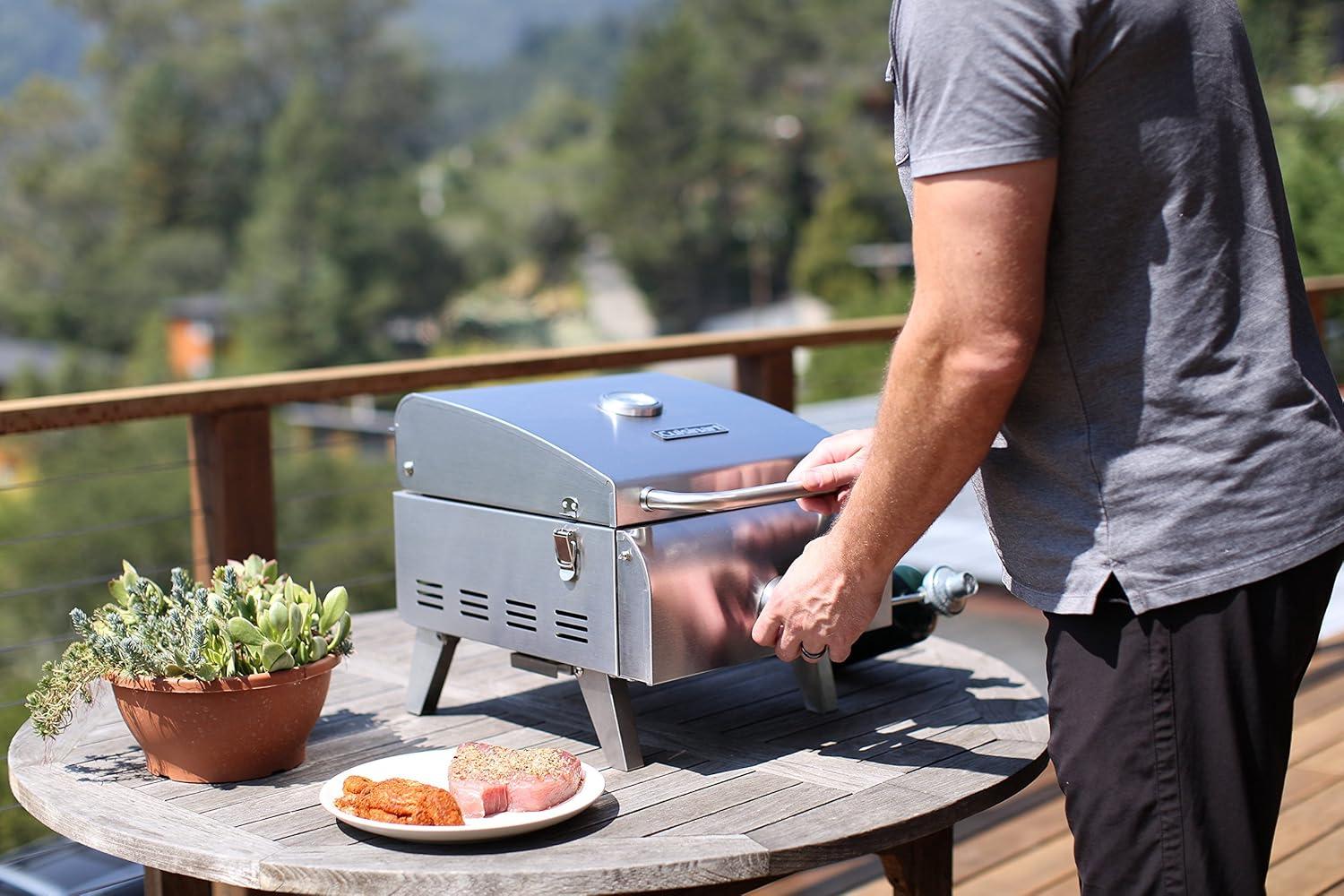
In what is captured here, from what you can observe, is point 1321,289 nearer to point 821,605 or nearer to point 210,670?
point 821,605

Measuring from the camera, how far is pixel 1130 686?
1.09 m

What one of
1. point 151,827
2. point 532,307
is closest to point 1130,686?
point 151,827

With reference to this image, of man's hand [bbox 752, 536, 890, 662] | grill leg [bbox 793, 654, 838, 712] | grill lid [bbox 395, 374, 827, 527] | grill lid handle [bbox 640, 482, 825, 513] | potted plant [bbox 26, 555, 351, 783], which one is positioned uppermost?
grill lid [bbox 395, 374, 827, 527]

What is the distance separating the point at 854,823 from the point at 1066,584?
0.94 feet

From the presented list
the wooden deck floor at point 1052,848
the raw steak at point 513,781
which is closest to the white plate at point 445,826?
the raw steak at point 513,781

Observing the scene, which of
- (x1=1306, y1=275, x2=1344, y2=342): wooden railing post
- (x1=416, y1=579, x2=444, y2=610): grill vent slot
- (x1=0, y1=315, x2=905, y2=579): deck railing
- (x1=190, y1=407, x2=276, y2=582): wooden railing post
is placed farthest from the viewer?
(x1=1306, y1=275, x2=1344, y2=342): wooden railing post

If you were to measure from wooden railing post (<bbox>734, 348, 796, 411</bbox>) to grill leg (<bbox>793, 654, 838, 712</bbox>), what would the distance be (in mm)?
1797

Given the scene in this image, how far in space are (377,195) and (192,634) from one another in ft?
160

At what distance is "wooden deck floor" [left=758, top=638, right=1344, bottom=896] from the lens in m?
2.52

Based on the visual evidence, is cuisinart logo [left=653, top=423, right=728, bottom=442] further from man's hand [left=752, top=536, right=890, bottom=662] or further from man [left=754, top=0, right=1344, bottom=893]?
man [left=754, top=0, right=1344, bottom=893]

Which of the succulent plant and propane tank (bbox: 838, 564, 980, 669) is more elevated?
the succulent plant

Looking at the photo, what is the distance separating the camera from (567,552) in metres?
1.35

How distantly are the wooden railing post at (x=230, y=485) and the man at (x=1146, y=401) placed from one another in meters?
1.65

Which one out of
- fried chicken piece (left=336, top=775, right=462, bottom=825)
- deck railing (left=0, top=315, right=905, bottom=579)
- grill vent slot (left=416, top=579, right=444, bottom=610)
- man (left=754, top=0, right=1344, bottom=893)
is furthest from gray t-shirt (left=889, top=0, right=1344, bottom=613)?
deck railing (left=0, top=315, right=905, bottom=579)
